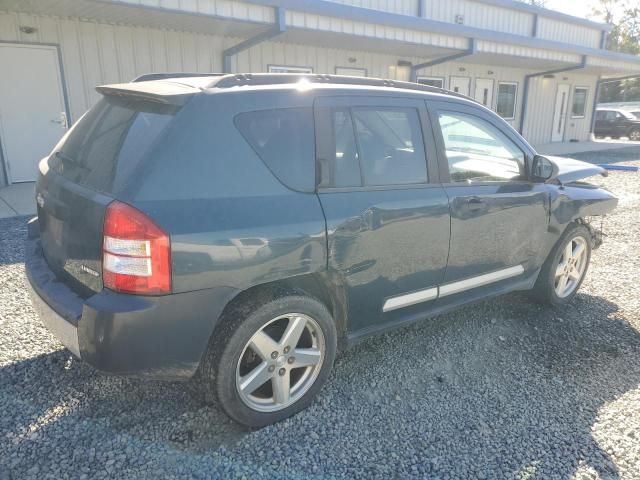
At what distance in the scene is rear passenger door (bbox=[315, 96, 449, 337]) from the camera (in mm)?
2691

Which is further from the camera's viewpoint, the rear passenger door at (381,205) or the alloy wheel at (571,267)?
the alloy wheel at (571,267)

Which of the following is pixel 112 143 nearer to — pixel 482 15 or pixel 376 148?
pixel 376 148

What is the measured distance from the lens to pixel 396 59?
1394 cm

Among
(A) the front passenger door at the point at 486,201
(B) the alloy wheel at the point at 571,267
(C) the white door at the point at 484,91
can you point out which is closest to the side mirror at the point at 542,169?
(A) the front passenger door at the point at 486,201

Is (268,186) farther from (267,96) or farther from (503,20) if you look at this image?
(503,20)

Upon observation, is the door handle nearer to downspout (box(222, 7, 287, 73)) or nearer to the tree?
downspout (box(222, 7, 287, 73))

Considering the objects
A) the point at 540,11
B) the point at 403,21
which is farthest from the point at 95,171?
the point at 540,11

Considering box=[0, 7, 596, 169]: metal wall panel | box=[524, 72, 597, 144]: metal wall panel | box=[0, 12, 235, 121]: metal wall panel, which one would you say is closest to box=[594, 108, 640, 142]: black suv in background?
box=[524, 72, 597, 144]: metal wall panel

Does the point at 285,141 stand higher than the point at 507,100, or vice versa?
the point at 507,100

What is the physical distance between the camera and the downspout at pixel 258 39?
8742 mm

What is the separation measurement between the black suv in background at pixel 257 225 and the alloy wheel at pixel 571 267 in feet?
3.46

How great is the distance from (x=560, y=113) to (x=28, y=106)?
19351 millimetres

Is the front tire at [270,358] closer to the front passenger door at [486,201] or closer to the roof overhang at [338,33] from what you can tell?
the front passenger door at [486,201]

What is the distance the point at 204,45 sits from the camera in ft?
Answer: 33.3
